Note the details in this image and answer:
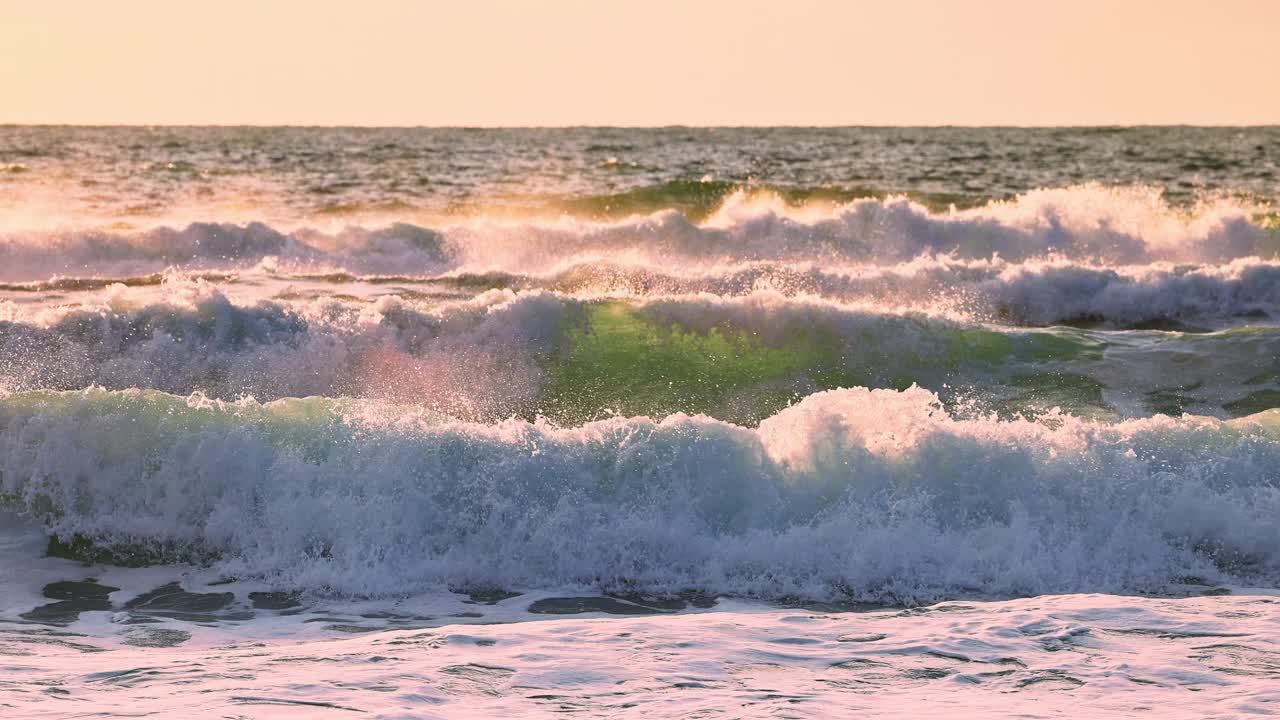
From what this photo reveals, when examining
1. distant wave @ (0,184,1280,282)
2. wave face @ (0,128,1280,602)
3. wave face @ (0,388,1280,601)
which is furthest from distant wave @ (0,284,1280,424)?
distant wave @ (0,184,1280,282)

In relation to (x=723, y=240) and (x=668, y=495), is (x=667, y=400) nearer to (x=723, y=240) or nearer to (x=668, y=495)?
(x=668, y=495)

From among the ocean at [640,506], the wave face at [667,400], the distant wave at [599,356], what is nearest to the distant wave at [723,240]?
the wave face at [667,400]

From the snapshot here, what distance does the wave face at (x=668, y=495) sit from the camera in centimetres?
694

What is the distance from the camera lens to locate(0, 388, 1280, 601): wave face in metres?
6.94

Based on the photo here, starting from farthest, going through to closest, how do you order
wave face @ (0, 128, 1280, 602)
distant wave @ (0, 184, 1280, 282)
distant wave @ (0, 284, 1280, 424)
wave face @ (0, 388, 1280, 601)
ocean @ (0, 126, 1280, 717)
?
distant wave @ (0, 184, 1280, 282) < distant wave @ (0, 284, 1280, 424) < wave face @ (0, 128, 1280, 602) < wave face @ (0, 388, 1280, 601) < ocean @ (0, 126, 1280, 717)

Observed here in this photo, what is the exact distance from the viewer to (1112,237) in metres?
21.5

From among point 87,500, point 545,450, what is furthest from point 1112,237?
point 87,500

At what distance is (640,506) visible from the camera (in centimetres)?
736

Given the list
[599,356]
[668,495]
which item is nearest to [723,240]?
[599,356]

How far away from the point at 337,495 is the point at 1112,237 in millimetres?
17319

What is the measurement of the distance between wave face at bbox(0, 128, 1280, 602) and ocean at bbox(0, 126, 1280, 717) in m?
0.03

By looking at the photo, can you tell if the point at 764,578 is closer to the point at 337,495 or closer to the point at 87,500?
the point at 337,495

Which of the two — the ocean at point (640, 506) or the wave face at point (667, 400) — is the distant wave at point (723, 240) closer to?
the wave face at point (667, 400)

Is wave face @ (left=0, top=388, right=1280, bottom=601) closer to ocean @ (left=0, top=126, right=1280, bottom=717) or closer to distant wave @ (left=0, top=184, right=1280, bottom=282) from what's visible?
ocean @ (left=0, top=126, right=1280, bottom=717)
